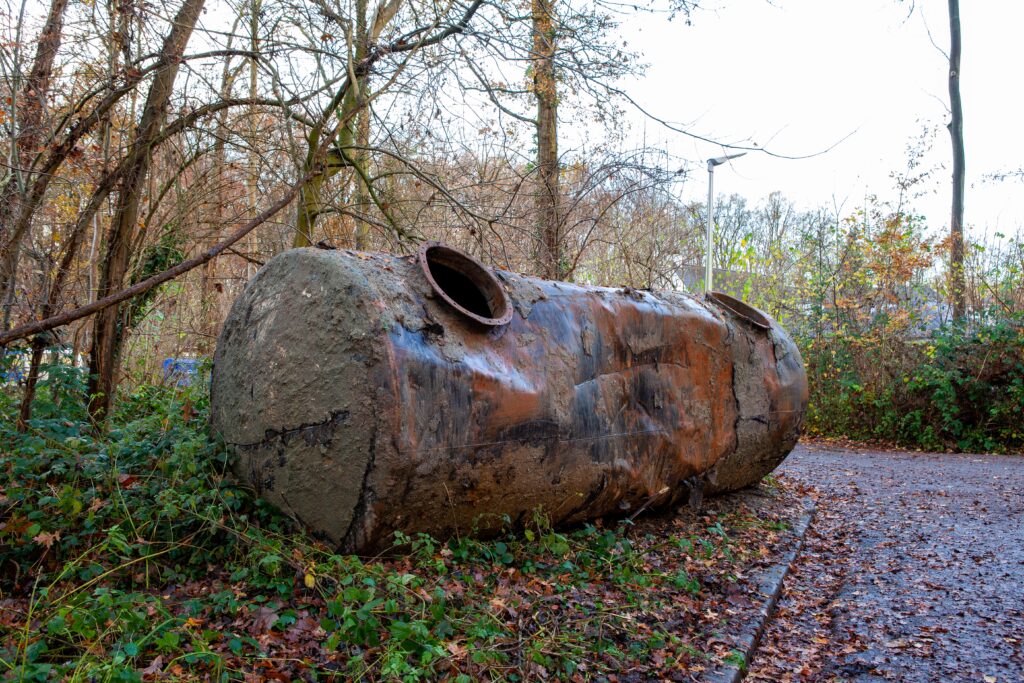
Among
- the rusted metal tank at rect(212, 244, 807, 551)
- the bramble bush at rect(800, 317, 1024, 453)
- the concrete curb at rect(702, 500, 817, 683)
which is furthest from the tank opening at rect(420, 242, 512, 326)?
the bramble bush at rect(800, 317, 1024, 453)

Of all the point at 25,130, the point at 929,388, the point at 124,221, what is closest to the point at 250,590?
the point at 124,221

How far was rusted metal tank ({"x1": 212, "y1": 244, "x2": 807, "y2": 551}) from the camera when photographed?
3.47 meters

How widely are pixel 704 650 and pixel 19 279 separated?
5178 millimetres

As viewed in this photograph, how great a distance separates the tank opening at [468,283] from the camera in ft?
13.2

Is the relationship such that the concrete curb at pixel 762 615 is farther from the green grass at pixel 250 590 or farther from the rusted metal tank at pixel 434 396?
the rusted metal tank at pixel 434 396

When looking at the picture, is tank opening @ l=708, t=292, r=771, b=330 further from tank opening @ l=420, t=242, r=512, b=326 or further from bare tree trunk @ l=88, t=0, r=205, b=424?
bare tree trunk @ l=88, t=0, r=205, b=424

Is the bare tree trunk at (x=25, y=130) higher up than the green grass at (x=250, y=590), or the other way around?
the bare tree trunk at (x=25, y=130)

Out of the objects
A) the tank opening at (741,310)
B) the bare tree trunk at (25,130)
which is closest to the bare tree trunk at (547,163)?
the tank opening at (741,310)

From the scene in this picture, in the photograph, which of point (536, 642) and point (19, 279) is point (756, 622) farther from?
point (19, 279)

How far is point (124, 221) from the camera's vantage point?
521 centimetres

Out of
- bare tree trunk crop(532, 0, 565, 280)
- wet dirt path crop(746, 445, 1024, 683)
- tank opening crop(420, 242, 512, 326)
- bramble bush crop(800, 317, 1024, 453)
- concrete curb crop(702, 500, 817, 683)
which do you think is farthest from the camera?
bramble bush crop(800, 317, 1024, 453)

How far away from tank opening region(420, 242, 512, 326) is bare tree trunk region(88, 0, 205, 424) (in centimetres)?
240

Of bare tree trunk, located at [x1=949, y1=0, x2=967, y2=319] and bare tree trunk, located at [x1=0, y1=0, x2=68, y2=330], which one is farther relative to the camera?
bare tree trunk, located at [x1=949, y1=0, x2=967, y2=319]

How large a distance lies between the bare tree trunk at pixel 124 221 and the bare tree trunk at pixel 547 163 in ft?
8.96
